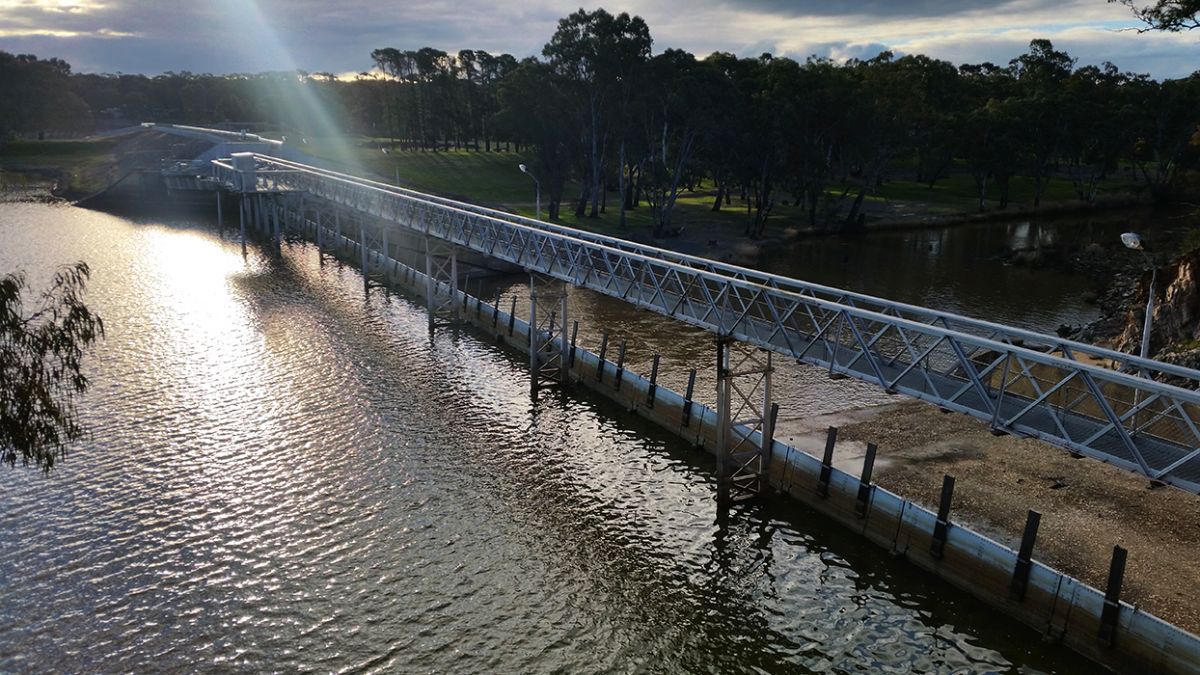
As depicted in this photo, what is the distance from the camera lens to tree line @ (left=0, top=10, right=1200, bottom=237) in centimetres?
8362

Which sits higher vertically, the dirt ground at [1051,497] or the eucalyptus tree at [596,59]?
the eucalyptus tree at [596,59]

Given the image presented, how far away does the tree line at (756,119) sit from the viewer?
83.6 meters

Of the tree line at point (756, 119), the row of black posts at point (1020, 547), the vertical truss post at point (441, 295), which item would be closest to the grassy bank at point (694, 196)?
the tree line at point (756, 119)

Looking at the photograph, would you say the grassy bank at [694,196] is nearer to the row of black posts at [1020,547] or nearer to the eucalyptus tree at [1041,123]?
the eucalyptus tree at [1041,123]

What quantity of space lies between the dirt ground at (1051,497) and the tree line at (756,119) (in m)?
55.1

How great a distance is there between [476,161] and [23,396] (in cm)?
11638

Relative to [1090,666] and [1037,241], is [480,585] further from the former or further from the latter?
[1037,241]

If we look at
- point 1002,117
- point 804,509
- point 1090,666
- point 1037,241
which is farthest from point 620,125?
point 1090,666

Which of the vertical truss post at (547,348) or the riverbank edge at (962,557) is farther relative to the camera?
the vertical truss post at (547,348)

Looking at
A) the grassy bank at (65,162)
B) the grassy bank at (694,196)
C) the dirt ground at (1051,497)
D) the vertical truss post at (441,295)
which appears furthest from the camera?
the grassy bank at (65,162)

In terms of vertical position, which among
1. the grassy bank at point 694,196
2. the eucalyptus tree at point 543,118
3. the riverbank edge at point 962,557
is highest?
the eucalyptus tree at point 543,118

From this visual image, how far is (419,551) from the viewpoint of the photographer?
88.4ft

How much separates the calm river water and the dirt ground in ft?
9.86

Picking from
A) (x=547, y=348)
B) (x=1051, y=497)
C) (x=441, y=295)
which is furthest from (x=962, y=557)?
(x=441, y=295)
